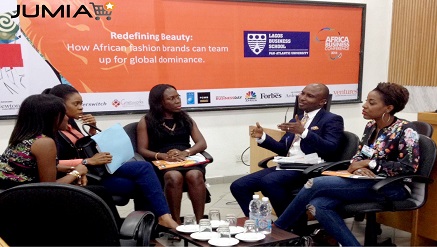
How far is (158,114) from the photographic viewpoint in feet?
11.3

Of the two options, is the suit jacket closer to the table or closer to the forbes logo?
the table

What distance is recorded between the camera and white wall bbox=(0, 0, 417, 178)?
4730 millimetres

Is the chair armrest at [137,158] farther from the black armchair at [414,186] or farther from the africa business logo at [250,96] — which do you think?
the africa business logo at [250,96]

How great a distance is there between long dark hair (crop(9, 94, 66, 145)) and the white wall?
206cm

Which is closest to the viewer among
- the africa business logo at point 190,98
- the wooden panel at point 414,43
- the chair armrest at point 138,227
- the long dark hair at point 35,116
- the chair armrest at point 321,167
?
the chair armrest at point 138,227

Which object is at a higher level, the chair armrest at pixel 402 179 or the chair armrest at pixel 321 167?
the chair armrest at pixel 402 179

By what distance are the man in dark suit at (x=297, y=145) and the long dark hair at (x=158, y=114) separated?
0.59 m

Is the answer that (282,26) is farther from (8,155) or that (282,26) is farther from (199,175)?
(8,155)

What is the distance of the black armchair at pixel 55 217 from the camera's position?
1.43m

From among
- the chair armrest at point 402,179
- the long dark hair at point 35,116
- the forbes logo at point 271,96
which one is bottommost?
the chair armrest at point 402,179

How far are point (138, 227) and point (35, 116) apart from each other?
2.73 ft

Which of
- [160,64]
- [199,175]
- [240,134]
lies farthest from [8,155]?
[240,134]

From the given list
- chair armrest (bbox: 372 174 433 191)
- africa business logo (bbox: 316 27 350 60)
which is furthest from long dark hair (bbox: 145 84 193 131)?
africa business logo (bbox: 316 27 350 60)

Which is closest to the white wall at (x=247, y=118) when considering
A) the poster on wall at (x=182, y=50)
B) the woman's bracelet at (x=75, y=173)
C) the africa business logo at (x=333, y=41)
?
the poster on wall at (x=182, y=50)
